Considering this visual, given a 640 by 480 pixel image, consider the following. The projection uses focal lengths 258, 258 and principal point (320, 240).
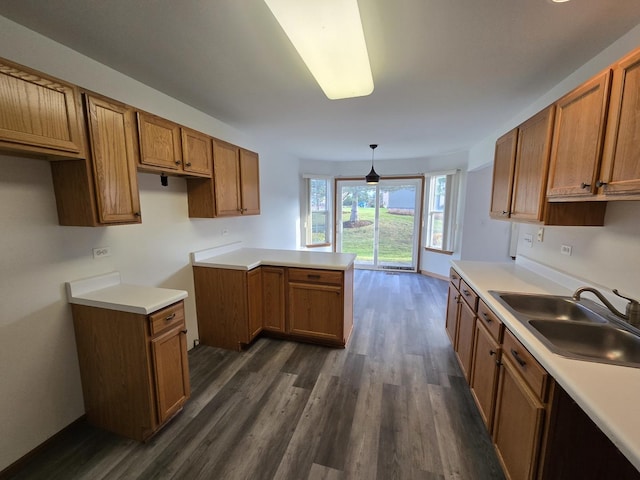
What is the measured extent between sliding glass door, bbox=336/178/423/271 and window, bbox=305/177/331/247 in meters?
0.24

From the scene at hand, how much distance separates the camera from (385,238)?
19.4 ft

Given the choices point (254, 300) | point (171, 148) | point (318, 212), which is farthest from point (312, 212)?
point (171, 148)

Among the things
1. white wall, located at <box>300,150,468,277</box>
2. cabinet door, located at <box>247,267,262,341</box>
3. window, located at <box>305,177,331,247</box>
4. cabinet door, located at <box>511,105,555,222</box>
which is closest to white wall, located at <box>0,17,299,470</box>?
cabinet door, located at <box>247,267,262,341</box>

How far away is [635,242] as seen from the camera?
4.73ft

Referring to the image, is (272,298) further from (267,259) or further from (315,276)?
(315,276)

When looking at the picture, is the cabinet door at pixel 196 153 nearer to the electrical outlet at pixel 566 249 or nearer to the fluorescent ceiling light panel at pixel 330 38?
the fluorescent ceiling light panel at pixel 330 38

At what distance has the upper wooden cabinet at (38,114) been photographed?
3.84ft

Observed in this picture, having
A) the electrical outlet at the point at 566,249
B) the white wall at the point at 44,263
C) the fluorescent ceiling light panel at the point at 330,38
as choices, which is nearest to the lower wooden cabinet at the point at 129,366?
the white wall at the point at 44,263

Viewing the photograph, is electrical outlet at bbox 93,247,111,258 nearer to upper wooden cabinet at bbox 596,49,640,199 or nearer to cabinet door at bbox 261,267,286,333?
cabinet door at bbox 261,267,286,333

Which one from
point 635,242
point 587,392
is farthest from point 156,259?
point 635,242

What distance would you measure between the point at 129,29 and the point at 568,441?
2.88 m

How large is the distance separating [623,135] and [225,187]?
280 centimetres

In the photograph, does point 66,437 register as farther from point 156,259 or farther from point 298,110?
point 298,110

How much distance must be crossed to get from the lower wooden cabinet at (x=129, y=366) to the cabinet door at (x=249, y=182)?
153 cm
